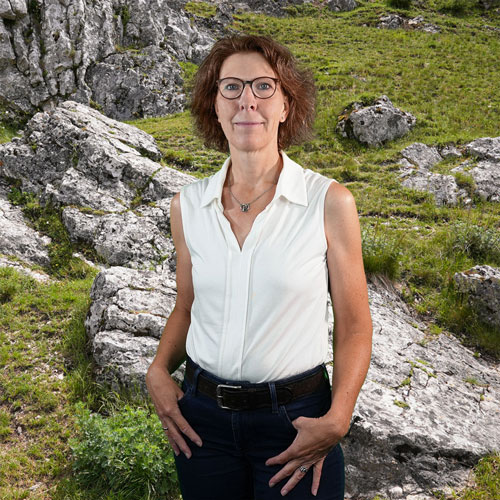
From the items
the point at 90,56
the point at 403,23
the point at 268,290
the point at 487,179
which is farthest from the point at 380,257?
the point at 403,23

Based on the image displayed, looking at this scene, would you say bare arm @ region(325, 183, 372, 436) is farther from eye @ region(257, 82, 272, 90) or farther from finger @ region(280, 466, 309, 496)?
eye @ region(257, 82, 272, 90)

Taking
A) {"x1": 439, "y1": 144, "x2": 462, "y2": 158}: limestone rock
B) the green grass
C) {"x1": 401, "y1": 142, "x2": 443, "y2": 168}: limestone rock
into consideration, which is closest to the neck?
the green grass

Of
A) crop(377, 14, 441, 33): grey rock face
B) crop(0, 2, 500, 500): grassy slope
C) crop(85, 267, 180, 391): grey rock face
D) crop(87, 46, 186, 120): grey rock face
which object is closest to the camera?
crop(0, 2, 500, 500): grassy slope

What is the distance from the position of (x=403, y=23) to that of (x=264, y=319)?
127 feet

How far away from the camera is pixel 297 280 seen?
1.76 m

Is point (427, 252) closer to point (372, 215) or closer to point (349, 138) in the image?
point (372, 215)

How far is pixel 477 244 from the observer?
7562 mm

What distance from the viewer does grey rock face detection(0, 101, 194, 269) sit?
733cm

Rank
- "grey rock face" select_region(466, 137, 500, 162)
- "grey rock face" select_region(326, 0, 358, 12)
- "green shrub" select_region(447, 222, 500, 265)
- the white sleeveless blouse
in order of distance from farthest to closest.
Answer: "grey rock face" select_region(326, 0, 358, 12), "grey rock face" select_region(466, 137, 500, 162), "green shrub" select_region(447, 222, 500, 265), the white sleeveless blouse

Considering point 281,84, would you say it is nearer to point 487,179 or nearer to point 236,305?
point 236,305

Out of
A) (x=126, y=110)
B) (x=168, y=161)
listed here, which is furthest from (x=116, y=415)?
(x=126, y=110)

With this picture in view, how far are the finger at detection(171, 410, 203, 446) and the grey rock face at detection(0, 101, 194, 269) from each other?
5.10 m

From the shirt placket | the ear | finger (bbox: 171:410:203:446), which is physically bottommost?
finger (bbox: 171:410:203:446)

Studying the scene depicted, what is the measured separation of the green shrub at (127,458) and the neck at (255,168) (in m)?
2.39
